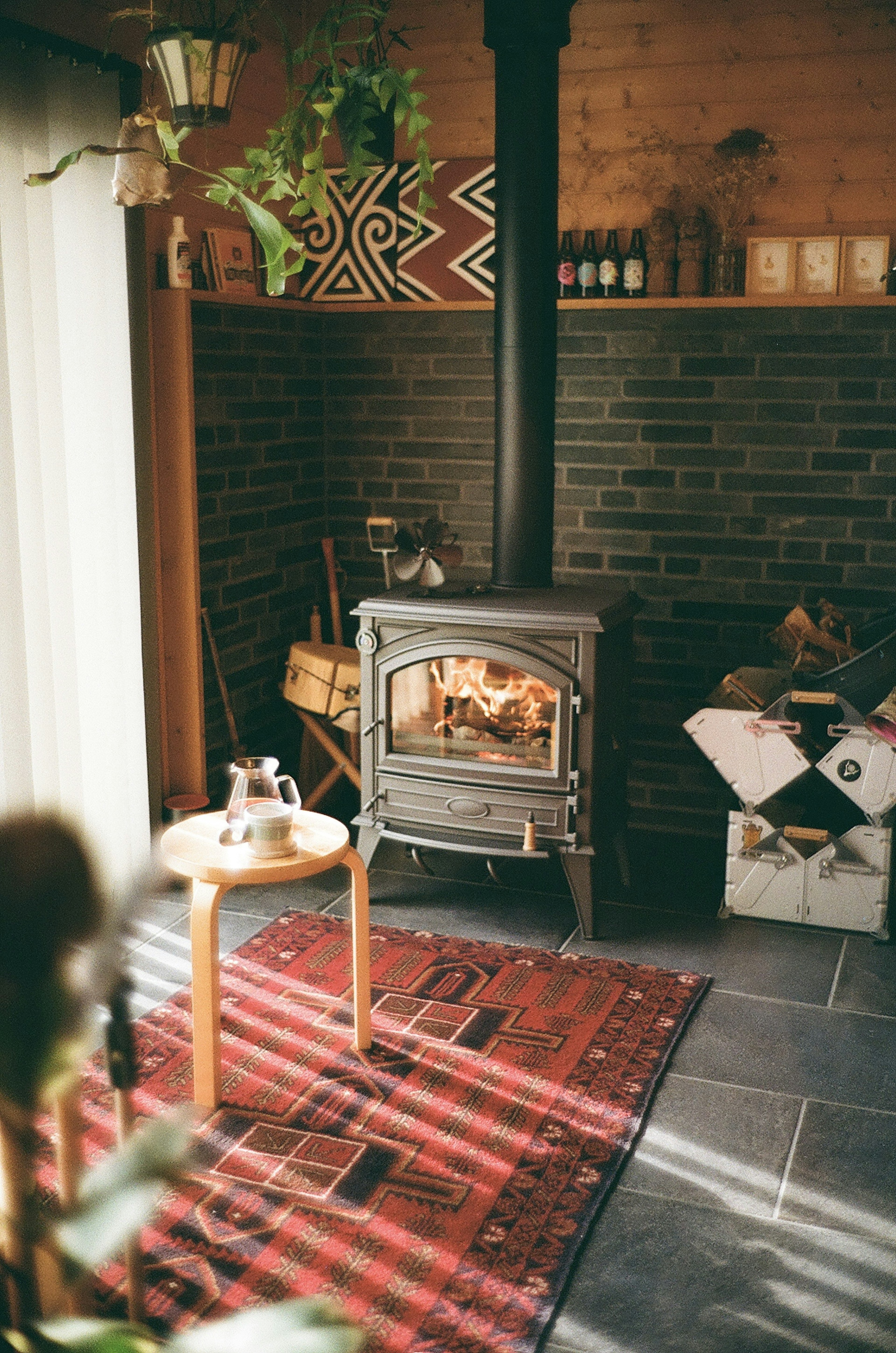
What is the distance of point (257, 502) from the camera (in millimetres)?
3988

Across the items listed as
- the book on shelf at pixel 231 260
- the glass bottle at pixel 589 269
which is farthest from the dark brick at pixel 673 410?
the book on shelf at pixel 231 260

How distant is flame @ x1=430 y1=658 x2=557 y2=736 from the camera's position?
3422 mm

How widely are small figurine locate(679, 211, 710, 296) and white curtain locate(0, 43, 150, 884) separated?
1.69m

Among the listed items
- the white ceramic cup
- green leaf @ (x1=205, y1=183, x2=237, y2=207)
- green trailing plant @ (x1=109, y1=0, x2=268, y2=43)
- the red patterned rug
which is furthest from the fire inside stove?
green trailing plant @ (x1=109, y1=0, x2=268, y2=43)

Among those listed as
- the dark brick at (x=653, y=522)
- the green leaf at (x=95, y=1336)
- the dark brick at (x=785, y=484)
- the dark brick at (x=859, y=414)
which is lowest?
the green leaf at (x=95, y=1336)

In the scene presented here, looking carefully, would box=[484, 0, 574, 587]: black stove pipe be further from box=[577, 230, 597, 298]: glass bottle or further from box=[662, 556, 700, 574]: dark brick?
box=[662, 556, 700, 574]: dark brick

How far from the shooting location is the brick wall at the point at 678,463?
3758mm

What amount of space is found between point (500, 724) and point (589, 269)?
5.03ft

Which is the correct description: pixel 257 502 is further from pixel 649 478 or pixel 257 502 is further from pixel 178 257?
pixel 649 478

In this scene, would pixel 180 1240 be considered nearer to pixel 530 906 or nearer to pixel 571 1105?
pixel 571 1105

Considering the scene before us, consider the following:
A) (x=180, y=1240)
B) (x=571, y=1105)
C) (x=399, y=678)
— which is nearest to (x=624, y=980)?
(x=571, y=1105)

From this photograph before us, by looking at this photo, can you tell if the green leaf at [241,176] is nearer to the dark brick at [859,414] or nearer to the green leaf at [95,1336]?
the green leaf at [95,1336]

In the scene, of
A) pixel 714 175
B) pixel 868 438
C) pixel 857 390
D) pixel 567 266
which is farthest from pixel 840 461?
pixel 567 266

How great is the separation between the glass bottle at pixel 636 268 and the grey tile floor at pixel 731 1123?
184 centimetres
